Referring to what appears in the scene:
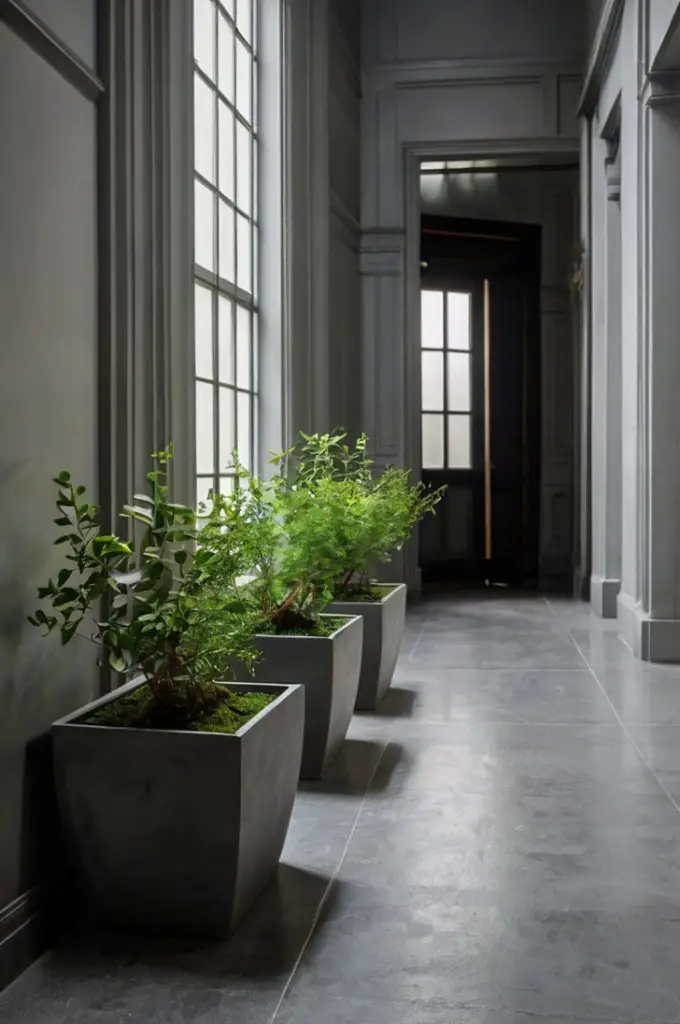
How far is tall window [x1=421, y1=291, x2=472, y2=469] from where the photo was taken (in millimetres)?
9953

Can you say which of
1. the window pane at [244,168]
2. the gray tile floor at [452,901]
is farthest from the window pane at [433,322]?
the gray tile floor at [452,901]

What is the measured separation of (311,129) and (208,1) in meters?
1.63

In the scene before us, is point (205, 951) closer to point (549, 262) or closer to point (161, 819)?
Result: point (161, 819)

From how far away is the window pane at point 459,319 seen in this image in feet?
32.8

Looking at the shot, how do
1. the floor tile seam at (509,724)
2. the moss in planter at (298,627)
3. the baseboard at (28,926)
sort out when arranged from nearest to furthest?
1. the baseboard at (28,926)
2. the moss in planter at (298,627)
3. the floor tile seam at (509,724)

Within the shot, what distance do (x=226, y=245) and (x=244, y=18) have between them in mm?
1270

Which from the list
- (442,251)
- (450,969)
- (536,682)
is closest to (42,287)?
(450,969)

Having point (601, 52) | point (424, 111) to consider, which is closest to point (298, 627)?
point (601, 52)

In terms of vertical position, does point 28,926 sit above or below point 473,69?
below

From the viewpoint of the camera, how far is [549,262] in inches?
396

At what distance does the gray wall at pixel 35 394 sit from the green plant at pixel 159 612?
0.22 feet

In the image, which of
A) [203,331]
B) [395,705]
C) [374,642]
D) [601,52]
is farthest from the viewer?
[601,52]

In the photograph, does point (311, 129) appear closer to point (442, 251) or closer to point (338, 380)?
point (338, 380)

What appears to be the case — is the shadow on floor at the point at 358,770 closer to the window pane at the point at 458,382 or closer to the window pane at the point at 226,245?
the window pane at the point at 226,245
